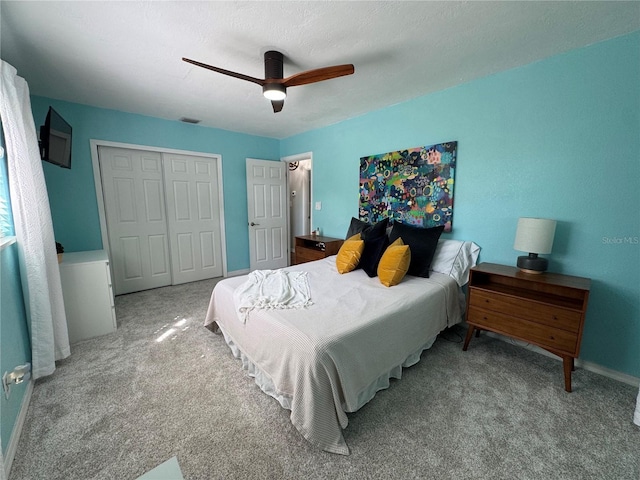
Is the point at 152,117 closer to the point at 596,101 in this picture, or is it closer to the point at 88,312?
the point at 88,312

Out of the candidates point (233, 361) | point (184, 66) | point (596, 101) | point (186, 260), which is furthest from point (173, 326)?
point (596, 101)

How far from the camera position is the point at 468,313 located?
216 centimetres

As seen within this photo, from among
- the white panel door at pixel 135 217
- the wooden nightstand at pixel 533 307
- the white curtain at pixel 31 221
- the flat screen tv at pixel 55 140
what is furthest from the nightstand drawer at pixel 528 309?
the white panel door at pixel 135 217

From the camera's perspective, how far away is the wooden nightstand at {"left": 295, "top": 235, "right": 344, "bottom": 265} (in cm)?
355

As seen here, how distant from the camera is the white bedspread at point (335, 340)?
133 cm

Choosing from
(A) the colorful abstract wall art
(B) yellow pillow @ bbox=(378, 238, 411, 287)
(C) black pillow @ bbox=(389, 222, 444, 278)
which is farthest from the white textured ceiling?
(B) yellow pillow @ bbox=(378, 238, 411, 287)

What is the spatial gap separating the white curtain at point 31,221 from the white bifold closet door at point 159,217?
156cm

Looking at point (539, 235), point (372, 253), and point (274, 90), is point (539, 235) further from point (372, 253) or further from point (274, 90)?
point (274, 90)

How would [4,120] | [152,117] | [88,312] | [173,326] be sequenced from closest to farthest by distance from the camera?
1. [4,120]
2. [88,312]
3. [173,326]
4. [152,117]

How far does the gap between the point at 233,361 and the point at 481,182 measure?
105 inches

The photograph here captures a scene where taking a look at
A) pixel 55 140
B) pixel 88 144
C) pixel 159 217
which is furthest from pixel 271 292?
pixel 88 144

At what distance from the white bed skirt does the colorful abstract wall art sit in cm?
130

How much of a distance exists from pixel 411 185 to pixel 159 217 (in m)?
3.35

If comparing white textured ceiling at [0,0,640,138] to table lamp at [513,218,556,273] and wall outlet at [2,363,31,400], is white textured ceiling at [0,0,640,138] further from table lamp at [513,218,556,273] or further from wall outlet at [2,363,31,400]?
wall outlet at [2,363,31,400]
